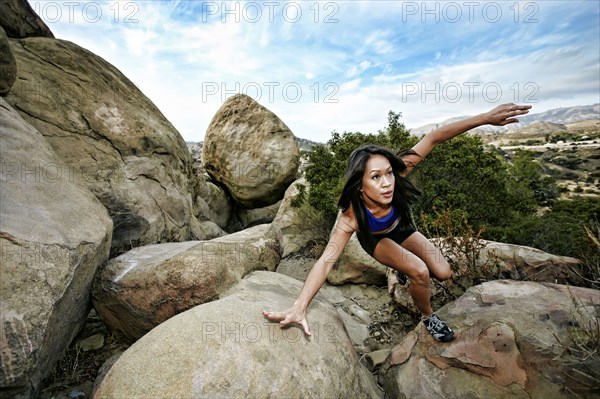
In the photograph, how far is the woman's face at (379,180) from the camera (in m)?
2.68

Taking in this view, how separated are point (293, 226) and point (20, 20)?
6143 millimetres

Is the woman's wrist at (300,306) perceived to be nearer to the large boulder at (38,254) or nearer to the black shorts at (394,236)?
the black shorts at (394,236)

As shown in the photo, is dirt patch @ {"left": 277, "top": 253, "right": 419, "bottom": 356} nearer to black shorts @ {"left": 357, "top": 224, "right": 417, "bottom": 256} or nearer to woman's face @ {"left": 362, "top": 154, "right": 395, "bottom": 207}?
black shorts @ {"left": 357, "top": 224, "right": 417, "bottom": 256}

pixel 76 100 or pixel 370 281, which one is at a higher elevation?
pixel 76 100

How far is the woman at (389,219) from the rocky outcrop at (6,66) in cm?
412

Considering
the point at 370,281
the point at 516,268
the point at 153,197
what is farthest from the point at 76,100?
the point at 516,268

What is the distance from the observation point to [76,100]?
15.2 ft

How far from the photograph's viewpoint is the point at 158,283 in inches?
126

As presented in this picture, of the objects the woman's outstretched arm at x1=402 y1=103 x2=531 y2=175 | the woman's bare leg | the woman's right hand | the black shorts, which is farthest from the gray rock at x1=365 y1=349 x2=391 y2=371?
the woman's outstretched arm at x1=402 y1=103 x2=531 y2=175

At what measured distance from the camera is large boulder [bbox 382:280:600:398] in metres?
2.29

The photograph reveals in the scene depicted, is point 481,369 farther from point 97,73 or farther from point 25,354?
point 97,73

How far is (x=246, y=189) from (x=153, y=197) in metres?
4.88

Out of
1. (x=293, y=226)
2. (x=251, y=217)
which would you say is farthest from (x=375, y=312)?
(x=251, y=217)

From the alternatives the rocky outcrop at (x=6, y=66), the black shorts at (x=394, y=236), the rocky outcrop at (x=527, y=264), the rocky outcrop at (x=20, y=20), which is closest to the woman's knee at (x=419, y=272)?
the black shorts at (x=394, y=236)
